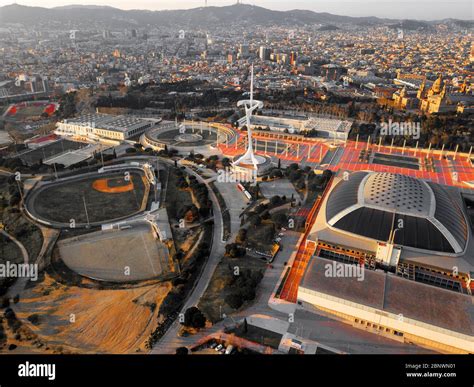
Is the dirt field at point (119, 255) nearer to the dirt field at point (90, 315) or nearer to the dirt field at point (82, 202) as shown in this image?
the dirt field at point (90, 315)

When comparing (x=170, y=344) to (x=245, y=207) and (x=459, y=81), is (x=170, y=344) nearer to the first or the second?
(x=245, y=207)

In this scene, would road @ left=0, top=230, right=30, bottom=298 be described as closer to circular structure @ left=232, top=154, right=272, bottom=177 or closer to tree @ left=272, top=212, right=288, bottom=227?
tree @ left=272, top=212, right=288, bottom=227

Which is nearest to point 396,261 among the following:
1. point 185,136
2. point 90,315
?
point 90,315

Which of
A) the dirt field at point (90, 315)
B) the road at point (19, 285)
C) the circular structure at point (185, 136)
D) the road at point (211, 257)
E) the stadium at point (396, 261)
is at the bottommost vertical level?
the road at point (19, 285)

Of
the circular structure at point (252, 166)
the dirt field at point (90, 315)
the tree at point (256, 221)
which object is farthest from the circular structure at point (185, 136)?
the dirt field at point (90, 315)

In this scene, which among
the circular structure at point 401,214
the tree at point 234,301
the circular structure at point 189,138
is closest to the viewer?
the tree at point 234,301
